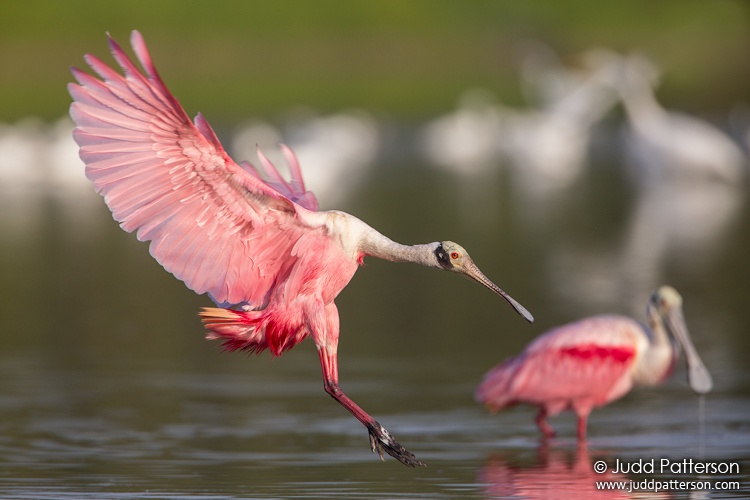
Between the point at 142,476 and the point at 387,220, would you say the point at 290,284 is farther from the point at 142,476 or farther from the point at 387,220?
the point at 387,220

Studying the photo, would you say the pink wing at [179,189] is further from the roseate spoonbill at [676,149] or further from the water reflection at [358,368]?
the roseate spoonbill at [676,149]

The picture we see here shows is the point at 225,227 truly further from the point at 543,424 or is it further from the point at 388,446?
the point at 543,424

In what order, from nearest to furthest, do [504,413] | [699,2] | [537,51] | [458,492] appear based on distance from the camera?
[458,492] → [504,413] → [537,51] → [699,2]

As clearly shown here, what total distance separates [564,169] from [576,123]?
9.85 ft

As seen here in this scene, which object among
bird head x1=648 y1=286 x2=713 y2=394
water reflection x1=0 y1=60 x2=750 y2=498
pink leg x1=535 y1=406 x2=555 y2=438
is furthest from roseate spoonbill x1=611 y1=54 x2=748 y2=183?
pink leg x1=535 y1=406 x2=555 y2=438

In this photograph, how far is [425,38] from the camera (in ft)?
166

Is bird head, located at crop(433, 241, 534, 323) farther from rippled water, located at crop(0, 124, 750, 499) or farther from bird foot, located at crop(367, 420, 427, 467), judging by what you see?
rippled water, located at crop(0, 124, 750, 499)

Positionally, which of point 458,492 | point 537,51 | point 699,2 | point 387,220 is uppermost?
point 699,2

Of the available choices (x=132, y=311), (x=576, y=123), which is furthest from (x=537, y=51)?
(x=132, y=311)

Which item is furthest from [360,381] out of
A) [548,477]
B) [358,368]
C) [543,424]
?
[548,477]

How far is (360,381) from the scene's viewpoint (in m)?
9.88

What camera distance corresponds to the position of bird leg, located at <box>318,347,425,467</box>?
7.00 metres

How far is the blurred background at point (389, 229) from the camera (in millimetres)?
8320

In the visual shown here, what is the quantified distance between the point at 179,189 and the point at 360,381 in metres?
3.13
